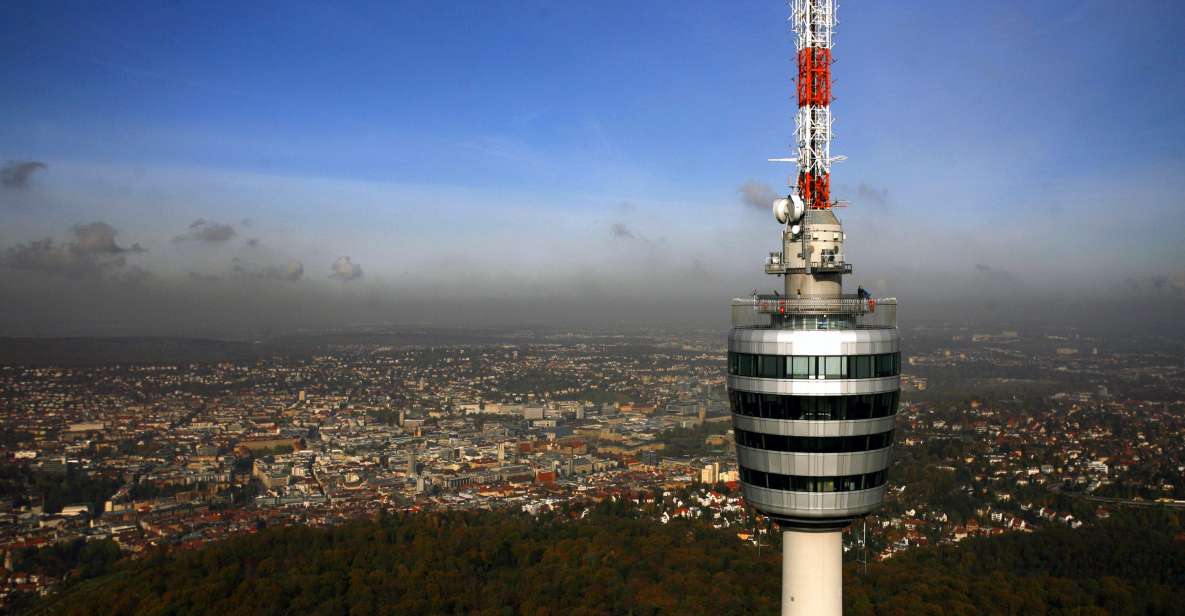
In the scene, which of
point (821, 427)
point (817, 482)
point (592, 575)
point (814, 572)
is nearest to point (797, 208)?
point (821, 427)

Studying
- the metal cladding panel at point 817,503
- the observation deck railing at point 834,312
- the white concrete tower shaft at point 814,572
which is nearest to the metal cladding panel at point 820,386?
the observation deck railing at point 834,312

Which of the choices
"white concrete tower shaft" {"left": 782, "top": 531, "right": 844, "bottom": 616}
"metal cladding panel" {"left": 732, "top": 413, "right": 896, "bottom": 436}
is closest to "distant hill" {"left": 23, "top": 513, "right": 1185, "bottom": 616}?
"white concrete tower shaft" {"left": 782, "top": 531, "right": 844, "bottom": 616}

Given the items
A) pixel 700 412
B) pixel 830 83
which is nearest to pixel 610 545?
pixel 830 83

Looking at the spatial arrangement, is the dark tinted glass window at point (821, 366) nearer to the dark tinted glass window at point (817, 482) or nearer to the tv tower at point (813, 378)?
the tv tower at point (813, 378)

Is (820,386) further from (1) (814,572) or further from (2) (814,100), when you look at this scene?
(2) (814,100)

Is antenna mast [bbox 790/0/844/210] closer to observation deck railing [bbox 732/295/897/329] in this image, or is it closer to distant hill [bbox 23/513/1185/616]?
observation deck railing [bbox 732/295/897/329]

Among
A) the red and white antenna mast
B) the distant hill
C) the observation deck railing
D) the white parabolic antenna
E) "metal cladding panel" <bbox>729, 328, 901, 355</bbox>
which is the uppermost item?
the red and white antenna mast

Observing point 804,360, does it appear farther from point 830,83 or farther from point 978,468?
point 978,468
